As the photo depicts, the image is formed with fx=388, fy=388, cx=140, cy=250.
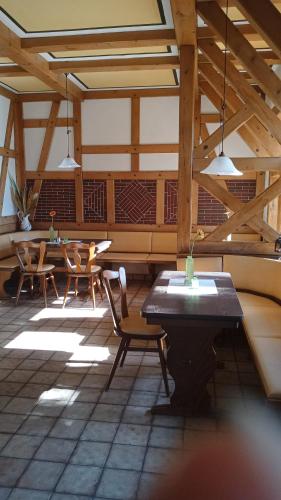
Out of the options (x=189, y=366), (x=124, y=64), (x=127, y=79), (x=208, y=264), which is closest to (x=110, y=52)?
(x=124, y=64)

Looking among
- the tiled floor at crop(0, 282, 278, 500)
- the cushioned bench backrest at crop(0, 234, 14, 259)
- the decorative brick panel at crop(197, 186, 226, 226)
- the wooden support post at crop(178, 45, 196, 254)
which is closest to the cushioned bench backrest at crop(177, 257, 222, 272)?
the wooden support post at crop(178, 45, 196, 254)

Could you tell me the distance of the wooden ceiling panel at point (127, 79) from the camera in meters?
5.77

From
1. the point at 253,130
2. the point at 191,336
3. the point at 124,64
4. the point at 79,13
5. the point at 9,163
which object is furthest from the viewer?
the point at 9,163

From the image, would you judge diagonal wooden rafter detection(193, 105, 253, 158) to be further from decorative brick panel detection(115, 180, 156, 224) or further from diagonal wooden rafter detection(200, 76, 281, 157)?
decorative brick panel detection(115, 180, 156, 224)

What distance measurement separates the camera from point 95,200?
7070 millimetres

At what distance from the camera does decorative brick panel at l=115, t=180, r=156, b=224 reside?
6.89 meters

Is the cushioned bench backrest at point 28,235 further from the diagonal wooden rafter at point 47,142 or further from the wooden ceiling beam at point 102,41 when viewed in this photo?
the wooden ceiling beam at point 102,41

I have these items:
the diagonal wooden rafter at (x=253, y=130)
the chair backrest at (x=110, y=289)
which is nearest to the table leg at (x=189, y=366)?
the chair backrest at (x=110, y=289)

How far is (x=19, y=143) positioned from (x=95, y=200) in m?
1.77

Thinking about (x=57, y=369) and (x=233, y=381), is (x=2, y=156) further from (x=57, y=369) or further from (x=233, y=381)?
(x=233, y=381)

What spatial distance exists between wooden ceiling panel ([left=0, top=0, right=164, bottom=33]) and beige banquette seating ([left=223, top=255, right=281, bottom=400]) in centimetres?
262

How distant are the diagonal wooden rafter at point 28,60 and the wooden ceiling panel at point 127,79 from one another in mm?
342

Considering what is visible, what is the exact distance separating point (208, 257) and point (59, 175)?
3822mm

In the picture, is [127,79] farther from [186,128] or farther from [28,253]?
[28,253]
